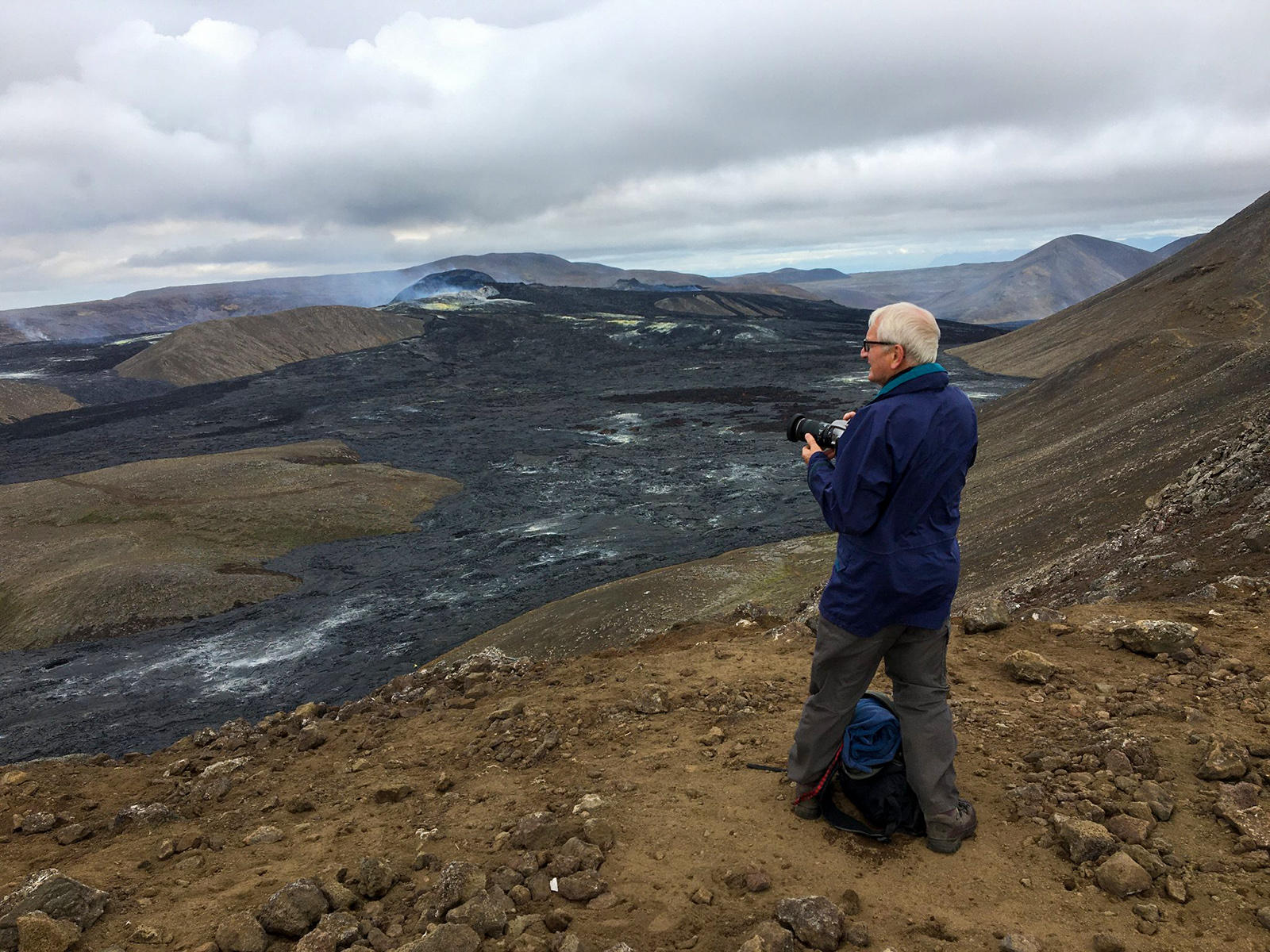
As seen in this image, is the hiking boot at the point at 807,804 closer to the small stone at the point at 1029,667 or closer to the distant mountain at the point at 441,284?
the small stone at the point at 1029,667

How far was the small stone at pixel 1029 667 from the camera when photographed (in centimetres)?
462

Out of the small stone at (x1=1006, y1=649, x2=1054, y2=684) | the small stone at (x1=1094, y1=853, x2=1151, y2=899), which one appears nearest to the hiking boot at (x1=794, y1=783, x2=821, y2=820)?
the small stone at (x1=1094, y1=853, x2=1151, y2=899)

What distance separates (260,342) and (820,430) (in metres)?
77.6

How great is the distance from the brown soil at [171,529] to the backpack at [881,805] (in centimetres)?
2019

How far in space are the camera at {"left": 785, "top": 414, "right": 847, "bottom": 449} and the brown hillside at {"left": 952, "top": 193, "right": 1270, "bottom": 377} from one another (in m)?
36.0

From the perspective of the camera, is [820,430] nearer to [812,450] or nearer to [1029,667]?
[812,450]

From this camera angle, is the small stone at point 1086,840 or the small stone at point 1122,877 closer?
the small stone at point 1122,877

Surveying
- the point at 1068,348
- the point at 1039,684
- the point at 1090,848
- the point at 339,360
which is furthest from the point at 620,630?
the point at 339,360

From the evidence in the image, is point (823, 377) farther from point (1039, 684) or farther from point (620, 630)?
point (1039, 684)

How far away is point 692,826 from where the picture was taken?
3.49 metres

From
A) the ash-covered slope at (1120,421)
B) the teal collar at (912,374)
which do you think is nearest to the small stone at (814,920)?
the teal collar at (912,374)

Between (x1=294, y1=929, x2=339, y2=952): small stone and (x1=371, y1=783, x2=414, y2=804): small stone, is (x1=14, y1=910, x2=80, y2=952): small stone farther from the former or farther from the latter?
(x1=371, y1=783, x2=414, y2=804): small stone

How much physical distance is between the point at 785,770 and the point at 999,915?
1.22 metres

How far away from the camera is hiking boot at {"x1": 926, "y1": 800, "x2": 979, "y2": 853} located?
123 inches
